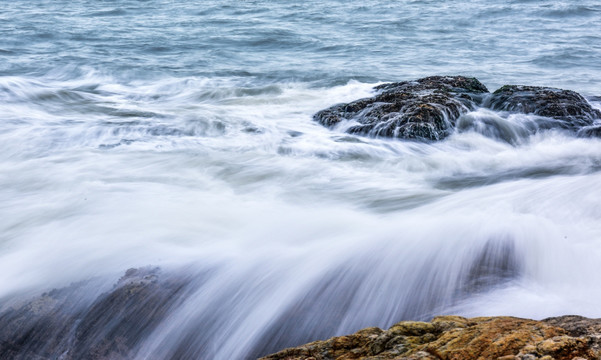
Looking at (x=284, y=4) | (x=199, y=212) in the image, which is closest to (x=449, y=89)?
(x=199, y=212)

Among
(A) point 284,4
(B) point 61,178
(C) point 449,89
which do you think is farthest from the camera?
(A) point 284,4

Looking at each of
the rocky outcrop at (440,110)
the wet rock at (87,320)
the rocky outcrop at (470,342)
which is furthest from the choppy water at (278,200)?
the rocky outcrop at (470,342)

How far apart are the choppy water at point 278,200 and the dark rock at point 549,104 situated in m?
0.39

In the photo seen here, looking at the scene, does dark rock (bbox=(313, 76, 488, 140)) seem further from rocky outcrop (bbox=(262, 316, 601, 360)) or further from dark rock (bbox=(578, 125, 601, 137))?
rocky outcrop (bbox=(262, 316, 601, 360))

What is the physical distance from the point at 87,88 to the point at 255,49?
18.5 ft

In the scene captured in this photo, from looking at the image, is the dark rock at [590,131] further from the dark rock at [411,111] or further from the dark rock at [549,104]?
the dark rock at [411,111]

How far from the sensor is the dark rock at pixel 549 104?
7.20 m

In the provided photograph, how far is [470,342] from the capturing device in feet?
6.57

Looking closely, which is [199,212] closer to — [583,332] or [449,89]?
[583,332]

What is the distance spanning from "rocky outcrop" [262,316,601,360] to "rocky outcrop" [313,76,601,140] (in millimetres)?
4803

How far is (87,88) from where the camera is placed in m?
10.6

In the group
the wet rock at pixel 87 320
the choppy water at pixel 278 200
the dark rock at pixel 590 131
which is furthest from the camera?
the dark rock at pixel 590 131

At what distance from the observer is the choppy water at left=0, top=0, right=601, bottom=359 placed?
3494mm

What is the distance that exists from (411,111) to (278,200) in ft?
8.53
